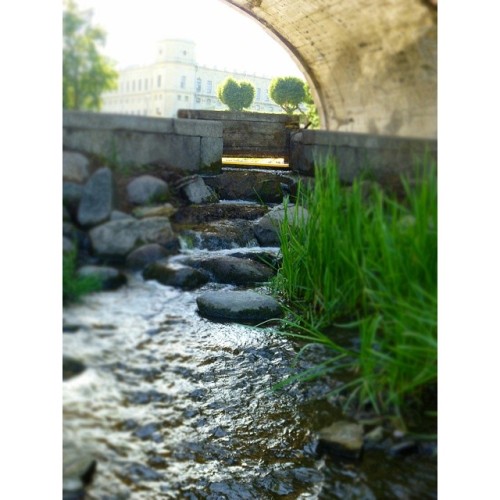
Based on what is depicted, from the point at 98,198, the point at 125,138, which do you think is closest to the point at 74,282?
the point at 98,198

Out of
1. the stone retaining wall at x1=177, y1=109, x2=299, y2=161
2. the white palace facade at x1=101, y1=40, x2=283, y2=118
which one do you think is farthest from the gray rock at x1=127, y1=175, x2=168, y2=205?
the stone retaining wall at x1=177, y1=109, x2=299, y2=161

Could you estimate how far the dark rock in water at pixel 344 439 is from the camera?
1187 mm

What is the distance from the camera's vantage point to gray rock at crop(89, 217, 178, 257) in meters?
1.24

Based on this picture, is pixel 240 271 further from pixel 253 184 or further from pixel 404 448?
pixel 404 448

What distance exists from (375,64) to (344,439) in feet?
2.18

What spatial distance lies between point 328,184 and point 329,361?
1.09 ft

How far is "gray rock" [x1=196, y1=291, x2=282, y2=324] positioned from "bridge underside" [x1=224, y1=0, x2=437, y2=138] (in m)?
0.49

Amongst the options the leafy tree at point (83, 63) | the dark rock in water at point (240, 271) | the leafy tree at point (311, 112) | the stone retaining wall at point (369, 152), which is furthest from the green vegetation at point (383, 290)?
the leafy tree at point (83, 63)

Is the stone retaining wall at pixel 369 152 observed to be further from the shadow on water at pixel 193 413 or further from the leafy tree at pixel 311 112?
the shadow on water at pixel 193 413

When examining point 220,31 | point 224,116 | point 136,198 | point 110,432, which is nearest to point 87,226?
point 136,198

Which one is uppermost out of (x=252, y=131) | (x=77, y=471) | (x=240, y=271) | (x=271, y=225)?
(x=252, y=131)

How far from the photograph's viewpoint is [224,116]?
1.60 m

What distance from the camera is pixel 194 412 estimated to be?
4.89 feet
